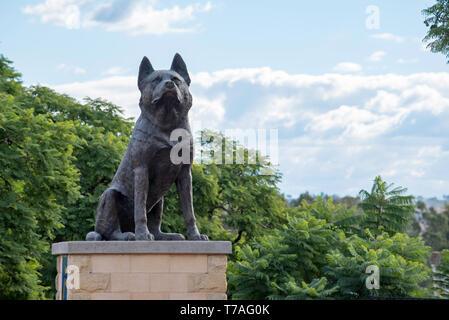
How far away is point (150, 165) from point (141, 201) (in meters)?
0.48

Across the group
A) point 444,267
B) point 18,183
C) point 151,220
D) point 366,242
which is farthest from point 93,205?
point 151,220

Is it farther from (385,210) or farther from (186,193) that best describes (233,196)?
(186,193)

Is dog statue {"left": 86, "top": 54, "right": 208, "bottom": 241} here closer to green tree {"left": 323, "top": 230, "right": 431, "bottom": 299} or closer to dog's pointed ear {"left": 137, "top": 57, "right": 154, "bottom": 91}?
dog's pointed ear {"left": 137, "top": 57, "right": 154, "bottom": 91}

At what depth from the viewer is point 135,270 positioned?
8039mm

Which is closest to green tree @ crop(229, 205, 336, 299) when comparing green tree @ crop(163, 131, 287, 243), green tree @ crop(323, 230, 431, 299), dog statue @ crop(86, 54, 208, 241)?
green tree @ crop(323, 230, 431, 299)

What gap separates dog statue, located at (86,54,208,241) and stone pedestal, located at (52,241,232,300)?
250mm

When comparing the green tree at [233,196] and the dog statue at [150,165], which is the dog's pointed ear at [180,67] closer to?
the dog statue at [150,165]

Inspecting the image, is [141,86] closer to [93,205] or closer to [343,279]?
[343,279]

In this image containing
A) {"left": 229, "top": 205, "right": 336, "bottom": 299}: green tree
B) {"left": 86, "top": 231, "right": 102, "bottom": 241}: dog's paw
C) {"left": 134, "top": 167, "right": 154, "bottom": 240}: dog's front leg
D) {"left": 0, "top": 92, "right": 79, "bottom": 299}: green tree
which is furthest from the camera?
{"left": 0, "top": 92, "right": 79, "bottom": 299}: green tree

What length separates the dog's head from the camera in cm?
→ 807

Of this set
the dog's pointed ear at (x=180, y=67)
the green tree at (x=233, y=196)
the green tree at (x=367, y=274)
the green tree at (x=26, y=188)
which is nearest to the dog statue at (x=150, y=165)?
the dog's pointed ear at (x=180, y=67)

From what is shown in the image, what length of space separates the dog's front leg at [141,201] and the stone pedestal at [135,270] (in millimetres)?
190

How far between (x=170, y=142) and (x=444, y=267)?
398 inches


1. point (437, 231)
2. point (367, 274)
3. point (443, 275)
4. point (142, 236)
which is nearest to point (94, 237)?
point (142, 236)
